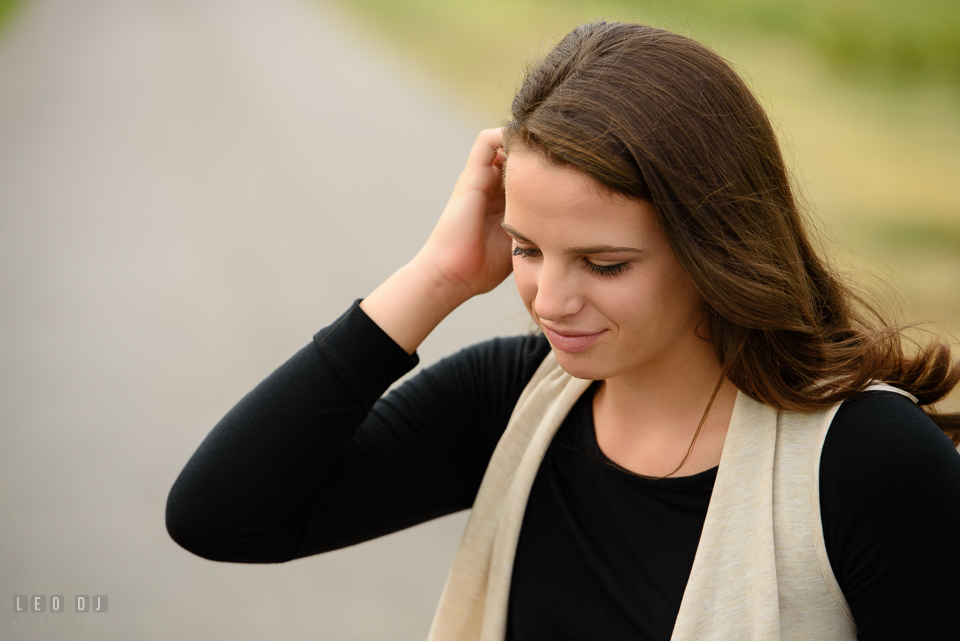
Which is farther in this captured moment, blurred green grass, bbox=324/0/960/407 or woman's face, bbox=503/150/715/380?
blurred green grass, bbox=324/0/960/407

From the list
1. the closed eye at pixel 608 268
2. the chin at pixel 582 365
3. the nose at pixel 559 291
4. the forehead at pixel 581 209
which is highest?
the forehead at pixel 581 209

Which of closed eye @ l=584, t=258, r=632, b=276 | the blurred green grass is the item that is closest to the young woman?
closed eye @ l=584, t=258, r=632, b=276

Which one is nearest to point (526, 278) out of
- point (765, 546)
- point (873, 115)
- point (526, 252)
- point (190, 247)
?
point (526, 252)

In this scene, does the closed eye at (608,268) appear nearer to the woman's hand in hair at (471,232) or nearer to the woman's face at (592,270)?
the woman's face at (592,270)

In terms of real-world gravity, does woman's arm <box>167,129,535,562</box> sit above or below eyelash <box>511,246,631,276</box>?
below

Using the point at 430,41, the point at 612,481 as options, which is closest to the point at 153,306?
the point at 430,41

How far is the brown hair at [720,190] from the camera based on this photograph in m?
0.65

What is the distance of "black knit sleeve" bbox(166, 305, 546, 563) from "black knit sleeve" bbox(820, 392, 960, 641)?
399mm

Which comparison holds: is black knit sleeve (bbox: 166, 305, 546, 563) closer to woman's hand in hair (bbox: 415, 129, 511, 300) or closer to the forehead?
woman's hand in hair (bbox: 415, 129, 511, 300)

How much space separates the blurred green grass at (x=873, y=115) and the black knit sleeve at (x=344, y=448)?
803 millimetres

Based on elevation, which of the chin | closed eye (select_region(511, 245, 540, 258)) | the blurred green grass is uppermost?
the blurred green grass

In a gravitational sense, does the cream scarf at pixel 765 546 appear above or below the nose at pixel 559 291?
below

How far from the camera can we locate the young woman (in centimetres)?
65

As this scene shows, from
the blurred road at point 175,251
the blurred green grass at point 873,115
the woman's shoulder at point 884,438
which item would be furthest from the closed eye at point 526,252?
the blurred road at point 175,251
